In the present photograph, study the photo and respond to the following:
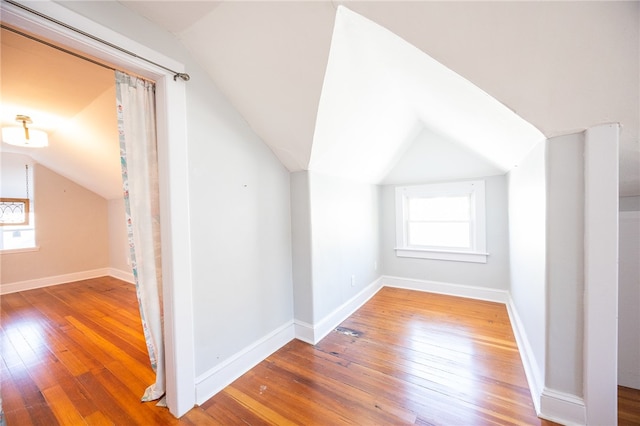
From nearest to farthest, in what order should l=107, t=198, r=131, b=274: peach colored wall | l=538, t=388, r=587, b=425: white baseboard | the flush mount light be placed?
l=538, t=388, r=587, b=425: white baseboard, the flush mount light, l=107, t=198, r=131, b=274: peach colored wall

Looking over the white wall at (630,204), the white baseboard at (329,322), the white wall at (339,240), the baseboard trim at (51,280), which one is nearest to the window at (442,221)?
the white wall at (339,240)

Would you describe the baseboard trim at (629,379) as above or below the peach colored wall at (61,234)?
below

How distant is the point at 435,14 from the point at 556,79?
622 mm

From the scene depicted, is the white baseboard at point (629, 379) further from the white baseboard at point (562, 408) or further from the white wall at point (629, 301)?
the white baseboard at point (562, 408)

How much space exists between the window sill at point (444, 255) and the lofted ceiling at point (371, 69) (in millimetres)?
1295

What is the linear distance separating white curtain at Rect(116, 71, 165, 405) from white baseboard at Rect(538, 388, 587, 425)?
2.33 m

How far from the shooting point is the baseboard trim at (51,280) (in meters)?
4.01

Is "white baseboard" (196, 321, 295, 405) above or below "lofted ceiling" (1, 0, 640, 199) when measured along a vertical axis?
below

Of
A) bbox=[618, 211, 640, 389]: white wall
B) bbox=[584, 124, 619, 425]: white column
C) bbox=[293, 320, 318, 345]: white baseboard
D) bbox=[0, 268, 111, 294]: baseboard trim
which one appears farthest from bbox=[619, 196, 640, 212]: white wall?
bbox=[0, 268, 111, 294]: baseboard trim

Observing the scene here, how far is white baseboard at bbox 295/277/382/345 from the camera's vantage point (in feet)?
7.50

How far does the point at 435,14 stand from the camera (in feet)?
3.35

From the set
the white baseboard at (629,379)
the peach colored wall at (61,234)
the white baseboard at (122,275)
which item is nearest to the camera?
the white baseboard at (629,379)

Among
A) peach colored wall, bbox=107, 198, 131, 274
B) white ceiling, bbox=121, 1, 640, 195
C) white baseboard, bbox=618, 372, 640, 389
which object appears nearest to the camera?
white ceiling, bbox=121, 1, 640, 195

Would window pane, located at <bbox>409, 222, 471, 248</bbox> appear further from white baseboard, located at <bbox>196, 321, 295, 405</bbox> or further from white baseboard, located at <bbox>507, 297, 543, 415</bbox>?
white baseboard, located at <bbox>196, 321, 295, 405</bbox>
